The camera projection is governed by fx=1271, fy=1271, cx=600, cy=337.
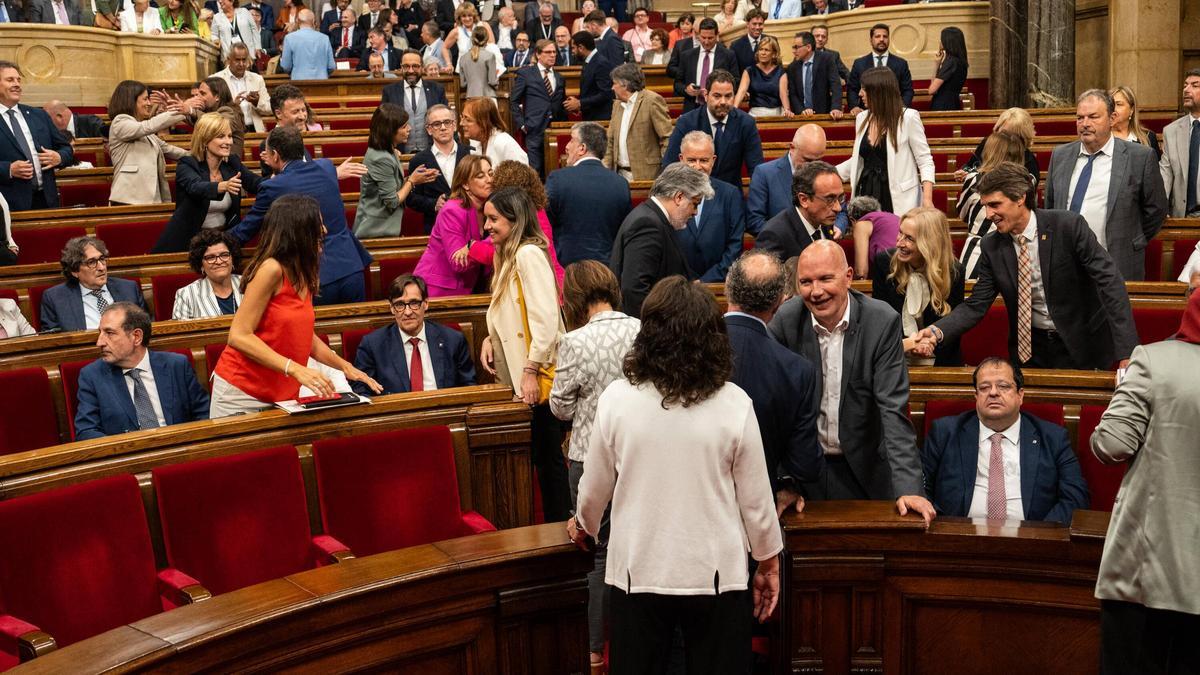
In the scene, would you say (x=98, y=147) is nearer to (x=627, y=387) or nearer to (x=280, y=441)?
(x=280, y=441)

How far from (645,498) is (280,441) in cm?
147

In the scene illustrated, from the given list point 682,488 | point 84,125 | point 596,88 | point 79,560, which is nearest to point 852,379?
point 682,488

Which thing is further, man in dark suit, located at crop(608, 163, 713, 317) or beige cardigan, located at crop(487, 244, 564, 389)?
man in dark suit, located at crop(608, 163, 713, 317)

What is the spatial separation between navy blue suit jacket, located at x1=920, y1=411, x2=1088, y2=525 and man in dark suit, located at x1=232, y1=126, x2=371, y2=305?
2675 mm

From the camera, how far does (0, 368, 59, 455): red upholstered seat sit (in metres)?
4.43

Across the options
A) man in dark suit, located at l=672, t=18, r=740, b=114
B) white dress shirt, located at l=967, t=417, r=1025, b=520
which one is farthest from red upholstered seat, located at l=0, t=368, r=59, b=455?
man in dark suit, located at l=672, t=18, r=740, b=114

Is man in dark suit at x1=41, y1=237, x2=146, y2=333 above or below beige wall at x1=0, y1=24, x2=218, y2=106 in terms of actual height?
below

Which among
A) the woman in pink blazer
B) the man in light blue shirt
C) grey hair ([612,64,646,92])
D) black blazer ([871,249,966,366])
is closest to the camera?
black blazer ([871,249,966,366])

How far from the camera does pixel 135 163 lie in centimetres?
722

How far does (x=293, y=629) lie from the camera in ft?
8.84

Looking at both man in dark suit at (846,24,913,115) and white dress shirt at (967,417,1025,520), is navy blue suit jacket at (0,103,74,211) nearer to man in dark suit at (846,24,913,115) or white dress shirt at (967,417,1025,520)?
white dress shirt at (967,417,1025,520)

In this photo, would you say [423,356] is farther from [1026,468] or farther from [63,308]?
[1026,468]

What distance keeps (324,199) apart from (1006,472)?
2982mm

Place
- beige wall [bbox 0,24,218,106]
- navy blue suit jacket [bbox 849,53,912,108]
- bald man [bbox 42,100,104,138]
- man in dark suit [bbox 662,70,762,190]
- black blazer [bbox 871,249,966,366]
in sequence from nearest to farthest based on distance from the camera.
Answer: black blazer [bbox 871,249,966,366] → man in dark suit [bbox 662,70,762,190] → navy blue suit jacket [bbox 849,53,912,108] → bald man [bbox 42,100,104,138] → beige wall [bbox 0,24,218,106]
